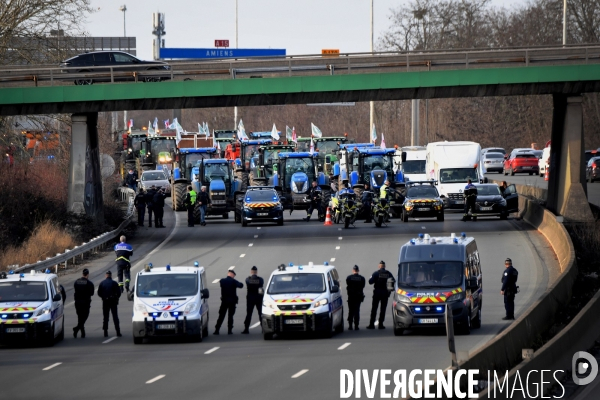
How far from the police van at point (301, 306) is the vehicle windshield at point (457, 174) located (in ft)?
99.1

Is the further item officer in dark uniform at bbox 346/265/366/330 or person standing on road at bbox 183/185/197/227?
person standing on road at bbox 183/185/197/227

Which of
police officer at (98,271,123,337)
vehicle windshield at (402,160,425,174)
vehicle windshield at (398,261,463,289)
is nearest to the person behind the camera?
vehicle windshield at (398,261,463,289)

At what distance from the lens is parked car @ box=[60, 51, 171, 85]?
44031 mm

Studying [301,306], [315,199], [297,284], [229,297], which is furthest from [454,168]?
[301,306]

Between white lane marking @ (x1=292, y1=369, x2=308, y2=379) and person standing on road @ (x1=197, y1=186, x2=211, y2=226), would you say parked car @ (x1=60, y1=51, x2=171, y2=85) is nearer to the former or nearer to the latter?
person standing on road @ (x1=197, y1=186, x2=211, y2=226)

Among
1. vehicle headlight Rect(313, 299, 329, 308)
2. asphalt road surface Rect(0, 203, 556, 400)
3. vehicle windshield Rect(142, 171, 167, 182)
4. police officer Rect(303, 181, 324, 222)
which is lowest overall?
asphalt road surface Rect(0, 203, 556, 400)

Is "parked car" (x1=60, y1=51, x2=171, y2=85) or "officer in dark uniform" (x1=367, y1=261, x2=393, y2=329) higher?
"parked car" (x1=60, y1=51, x2=171, y2=85)

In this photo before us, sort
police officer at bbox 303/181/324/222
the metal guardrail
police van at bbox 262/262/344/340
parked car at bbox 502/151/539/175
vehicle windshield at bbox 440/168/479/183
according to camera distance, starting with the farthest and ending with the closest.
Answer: parked car at bbox 502/151/539/175
vehicle windshield at bbox 440/168/479/183
police officer at bbox 303/181/324/222
the metal guardrail
police van at bbox 262/262/344/340

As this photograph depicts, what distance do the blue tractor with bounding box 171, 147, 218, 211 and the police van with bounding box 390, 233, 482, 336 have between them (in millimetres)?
30674

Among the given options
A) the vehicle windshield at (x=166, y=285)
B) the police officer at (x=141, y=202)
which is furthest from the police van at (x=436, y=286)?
the police officer at (x=141, y=202)

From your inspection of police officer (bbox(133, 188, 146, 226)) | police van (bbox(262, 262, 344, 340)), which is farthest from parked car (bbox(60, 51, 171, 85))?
police van (bbox(262, 262, 344, 340))

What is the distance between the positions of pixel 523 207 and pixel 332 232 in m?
10.8

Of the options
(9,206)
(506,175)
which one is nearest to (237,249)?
(9,206)

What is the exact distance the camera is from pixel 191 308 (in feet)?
76.4
